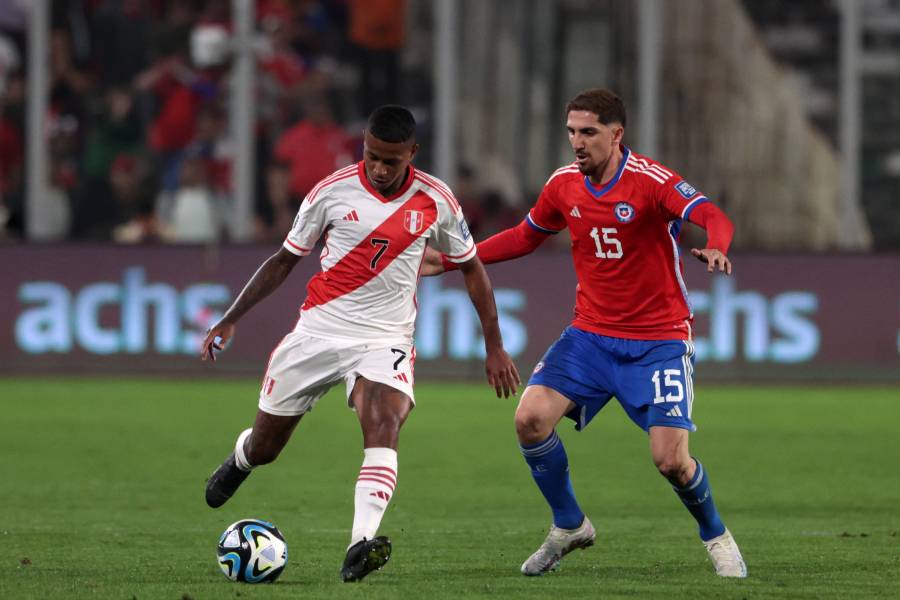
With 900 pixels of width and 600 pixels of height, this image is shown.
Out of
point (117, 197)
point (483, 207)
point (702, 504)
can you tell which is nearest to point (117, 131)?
point (117, 197)

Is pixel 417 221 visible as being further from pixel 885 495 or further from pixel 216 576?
pixel 885 495

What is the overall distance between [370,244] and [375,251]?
→ 0.04m

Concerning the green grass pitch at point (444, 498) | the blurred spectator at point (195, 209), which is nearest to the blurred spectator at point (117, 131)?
the blurred spectator at point (195, 209)

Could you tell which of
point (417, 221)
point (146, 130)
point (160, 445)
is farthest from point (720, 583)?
point (146, 130)

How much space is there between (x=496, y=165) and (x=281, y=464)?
728 centimetres

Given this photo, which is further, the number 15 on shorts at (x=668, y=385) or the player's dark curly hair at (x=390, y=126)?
the number 15 on shorts at (x=668, y=385)

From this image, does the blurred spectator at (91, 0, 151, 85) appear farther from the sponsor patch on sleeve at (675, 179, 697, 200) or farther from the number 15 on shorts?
the number 15 on shorts

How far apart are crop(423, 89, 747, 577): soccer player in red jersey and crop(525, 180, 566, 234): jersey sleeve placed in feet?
0.10

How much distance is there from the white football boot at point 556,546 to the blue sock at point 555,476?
0.11 ft

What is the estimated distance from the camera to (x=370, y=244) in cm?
716

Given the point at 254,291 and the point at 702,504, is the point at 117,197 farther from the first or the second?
the point at 702,504

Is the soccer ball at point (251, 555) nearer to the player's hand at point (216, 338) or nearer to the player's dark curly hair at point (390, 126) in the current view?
the player's hand at point (216, 338)

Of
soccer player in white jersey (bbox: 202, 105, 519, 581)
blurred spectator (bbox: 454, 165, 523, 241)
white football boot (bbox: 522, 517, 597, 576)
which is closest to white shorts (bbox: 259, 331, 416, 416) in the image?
soccer player in white jersey (bbox: 202, 105, 519, 581)

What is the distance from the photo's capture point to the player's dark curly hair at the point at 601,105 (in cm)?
724
